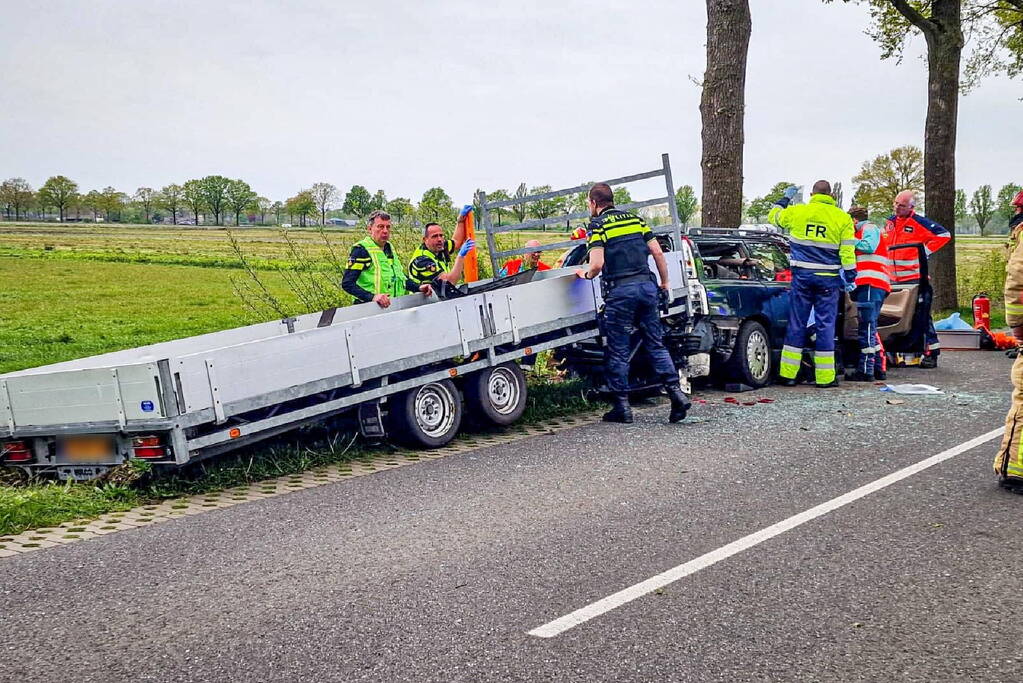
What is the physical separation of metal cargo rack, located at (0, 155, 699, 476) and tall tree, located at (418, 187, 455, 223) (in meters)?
3.66

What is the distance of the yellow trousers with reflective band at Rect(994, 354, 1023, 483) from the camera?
631 cm

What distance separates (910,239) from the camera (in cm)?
1370

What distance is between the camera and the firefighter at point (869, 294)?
1183 cm

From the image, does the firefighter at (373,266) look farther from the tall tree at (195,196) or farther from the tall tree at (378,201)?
the tall tree at (195,196)

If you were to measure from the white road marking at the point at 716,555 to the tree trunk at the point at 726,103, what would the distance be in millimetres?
8055

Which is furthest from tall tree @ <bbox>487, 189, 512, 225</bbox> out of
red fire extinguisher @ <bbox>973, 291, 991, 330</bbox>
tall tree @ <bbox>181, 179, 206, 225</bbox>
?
tall tree @ <bbox>181, 179, 206, 225</bbox>

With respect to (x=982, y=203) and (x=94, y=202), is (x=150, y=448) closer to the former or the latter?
(x=94, y=202)

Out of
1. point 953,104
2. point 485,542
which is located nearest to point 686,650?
point 485,542

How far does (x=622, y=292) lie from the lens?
30.7ft

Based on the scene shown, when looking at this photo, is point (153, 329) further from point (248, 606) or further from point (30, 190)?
point (248, 606)

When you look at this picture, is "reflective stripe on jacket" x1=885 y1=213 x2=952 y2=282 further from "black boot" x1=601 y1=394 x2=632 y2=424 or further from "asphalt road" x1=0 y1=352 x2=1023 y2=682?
"asphalt road" x1=0 y1=352 x2=1023 y2=682

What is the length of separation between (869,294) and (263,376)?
25.5 ft

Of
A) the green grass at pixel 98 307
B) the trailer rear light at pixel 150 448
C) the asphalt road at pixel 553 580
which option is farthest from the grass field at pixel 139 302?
the asphalt road at pixel 553 580

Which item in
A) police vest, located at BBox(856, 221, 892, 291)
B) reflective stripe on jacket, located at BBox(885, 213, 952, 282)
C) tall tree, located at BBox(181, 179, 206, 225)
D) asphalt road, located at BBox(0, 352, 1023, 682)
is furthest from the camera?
tall tree, located at BBox(181, 179, 206, 225)
